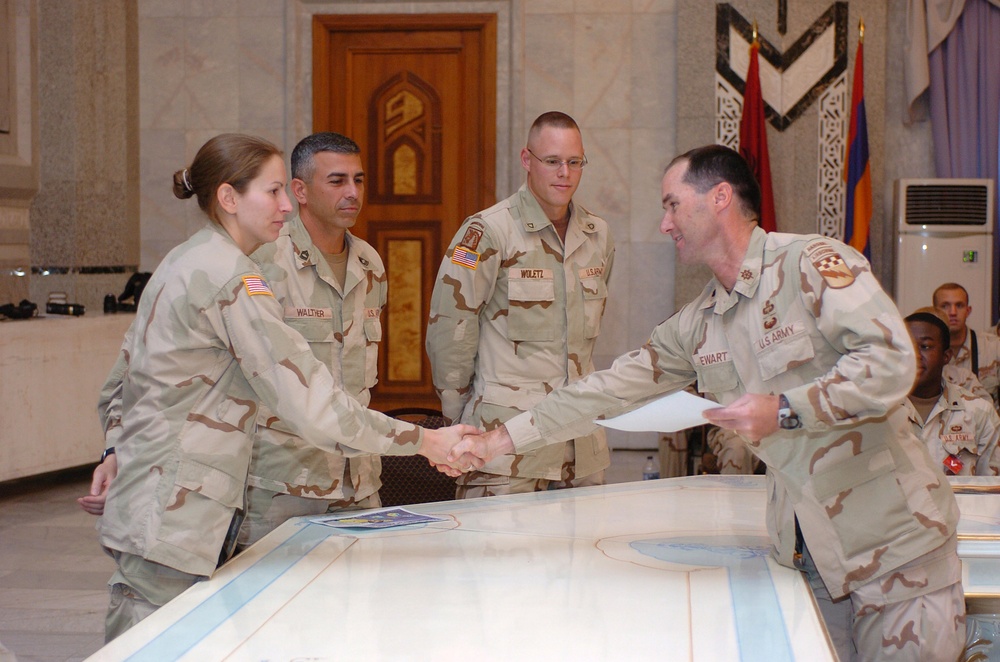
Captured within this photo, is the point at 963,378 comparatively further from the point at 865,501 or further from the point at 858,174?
the point at 865,501

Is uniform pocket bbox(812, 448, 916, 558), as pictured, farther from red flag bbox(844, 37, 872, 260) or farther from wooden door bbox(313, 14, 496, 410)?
wooden door bbox(313, 14, 496, 410)

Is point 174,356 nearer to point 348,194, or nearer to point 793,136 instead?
point 348,194

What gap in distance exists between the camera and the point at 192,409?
2047mm

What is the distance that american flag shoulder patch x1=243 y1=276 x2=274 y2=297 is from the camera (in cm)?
207

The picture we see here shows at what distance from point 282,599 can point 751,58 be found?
5762mm

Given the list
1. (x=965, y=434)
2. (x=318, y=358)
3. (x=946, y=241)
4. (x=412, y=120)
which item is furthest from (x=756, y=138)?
(x=318, y=358)

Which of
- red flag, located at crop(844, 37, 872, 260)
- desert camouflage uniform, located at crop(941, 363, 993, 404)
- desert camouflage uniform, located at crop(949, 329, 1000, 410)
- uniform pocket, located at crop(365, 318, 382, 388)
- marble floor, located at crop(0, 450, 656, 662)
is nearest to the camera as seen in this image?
uniform pocket, located at crop(365, 318, 382, 388)

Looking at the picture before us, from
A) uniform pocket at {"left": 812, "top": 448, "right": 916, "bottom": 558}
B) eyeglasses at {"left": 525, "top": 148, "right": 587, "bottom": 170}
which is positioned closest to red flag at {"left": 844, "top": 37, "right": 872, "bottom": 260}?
eyeglasses at {"left": 525, "top": 148, "right": 587, "bottom": 170}

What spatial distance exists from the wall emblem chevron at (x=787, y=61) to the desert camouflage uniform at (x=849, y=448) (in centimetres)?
499

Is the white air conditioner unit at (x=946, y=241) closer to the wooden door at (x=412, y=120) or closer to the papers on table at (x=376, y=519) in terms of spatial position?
the wooden door at (x=412, y=120)

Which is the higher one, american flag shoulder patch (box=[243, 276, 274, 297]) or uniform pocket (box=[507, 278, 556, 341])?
american flag shoulder patch (box=[243, 276, 274, 297])

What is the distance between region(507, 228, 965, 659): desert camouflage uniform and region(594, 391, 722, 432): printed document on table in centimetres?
17

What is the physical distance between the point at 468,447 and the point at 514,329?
2.48ft

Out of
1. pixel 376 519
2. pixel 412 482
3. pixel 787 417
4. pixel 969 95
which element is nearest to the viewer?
pixel 787 417
